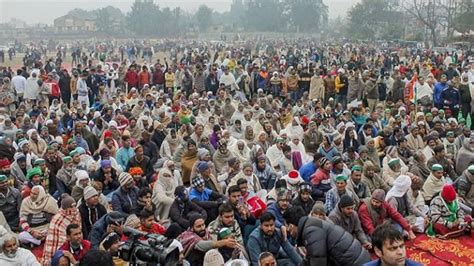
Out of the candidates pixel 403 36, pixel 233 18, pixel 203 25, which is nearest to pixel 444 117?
pixel 403 36

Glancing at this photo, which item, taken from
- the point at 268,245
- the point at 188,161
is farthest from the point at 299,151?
the point at 268,245

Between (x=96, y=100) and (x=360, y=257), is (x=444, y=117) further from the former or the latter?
(x=96, y=100)

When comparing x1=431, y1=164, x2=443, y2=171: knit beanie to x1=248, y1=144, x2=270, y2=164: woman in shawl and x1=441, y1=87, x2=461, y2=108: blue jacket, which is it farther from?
x1=441, y1=87, x2=461, y2=108: blue jacket

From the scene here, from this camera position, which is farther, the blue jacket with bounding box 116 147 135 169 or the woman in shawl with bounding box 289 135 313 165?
the woman in shawl with bounding box 289 135 313 165

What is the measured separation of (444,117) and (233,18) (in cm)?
9718

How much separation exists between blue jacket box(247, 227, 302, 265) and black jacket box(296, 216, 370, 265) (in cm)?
73

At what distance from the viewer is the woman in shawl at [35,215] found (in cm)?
596

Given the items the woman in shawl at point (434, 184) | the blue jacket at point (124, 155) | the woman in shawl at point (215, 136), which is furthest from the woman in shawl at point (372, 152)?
the blue jacket at point (124, 155)

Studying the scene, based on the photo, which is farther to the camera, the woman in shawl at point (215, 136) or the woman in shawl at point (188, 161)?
the woman in shawl at point (215, 136)

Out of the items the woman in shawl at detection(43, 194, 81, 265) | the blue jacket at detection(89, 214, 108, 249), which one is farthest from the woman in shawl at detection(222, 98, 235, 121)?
the blue jacket at detection(89, 214, 108, 249)

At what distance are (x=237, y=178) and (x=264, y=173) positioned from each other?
27.8 inches

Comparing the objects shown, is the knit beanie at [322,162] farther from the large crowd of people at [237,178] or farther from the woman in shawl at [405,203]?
the woman in shawl at [405,203]

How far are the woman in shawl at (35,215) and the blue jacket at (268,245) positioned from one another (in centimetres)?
238

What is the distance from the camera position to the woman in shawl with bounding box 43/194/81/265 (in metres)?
5.20
